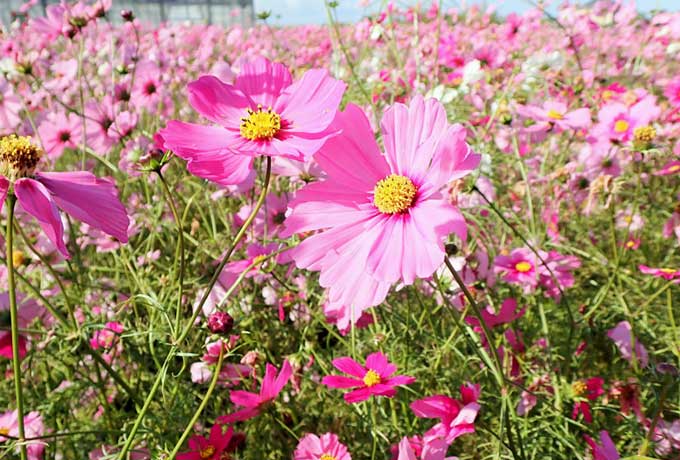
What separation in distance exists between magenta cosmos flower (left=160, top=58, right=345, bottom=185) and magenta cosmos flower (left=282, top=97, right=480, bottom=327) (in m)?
0.03

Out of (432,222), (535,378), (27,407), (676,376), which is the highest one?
(432,222)

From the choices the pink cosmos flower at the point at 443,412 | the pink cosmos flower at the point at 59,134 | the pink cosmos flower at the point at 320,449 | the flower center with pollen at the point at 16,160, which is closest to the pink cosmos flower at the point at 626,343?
the pink cosmos flower at the point at 443,412

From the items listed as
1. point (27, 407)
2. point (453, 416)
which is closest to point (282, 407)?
point (453, 416)

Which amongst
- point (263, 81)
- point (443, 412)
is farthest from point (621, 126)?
point (263, 81)

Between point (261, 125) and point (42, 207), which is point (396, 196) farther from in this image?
point (42, 207)

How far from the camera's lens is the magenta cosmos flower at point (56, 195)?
1.26ft

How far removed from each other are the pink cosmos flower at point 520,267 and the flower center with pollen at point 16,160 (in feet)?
1.98

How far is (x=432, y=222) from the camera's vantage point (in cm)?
36

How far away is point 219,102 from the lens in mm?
464

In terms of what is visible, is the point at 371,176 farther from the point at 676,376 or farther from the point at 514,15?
the point at 514,15

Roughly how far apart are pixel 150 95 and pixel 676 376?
135cm

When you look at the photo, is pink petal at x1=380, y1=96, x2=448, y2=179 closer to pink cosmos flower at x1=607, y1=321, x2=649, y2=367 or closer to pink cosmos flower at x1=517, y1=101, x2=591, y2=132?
pink cosmos flower at x1=607, y1=321, x2=649, y2=367

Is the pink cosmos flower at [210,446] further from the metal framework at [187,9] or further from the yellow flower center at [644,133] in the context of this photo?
the metal framework at [187,9]

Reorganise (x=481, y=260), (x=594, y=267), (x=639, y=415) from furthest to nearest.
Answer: (x=594, y=267), (x=481, y=260), (x=639, y=415)
